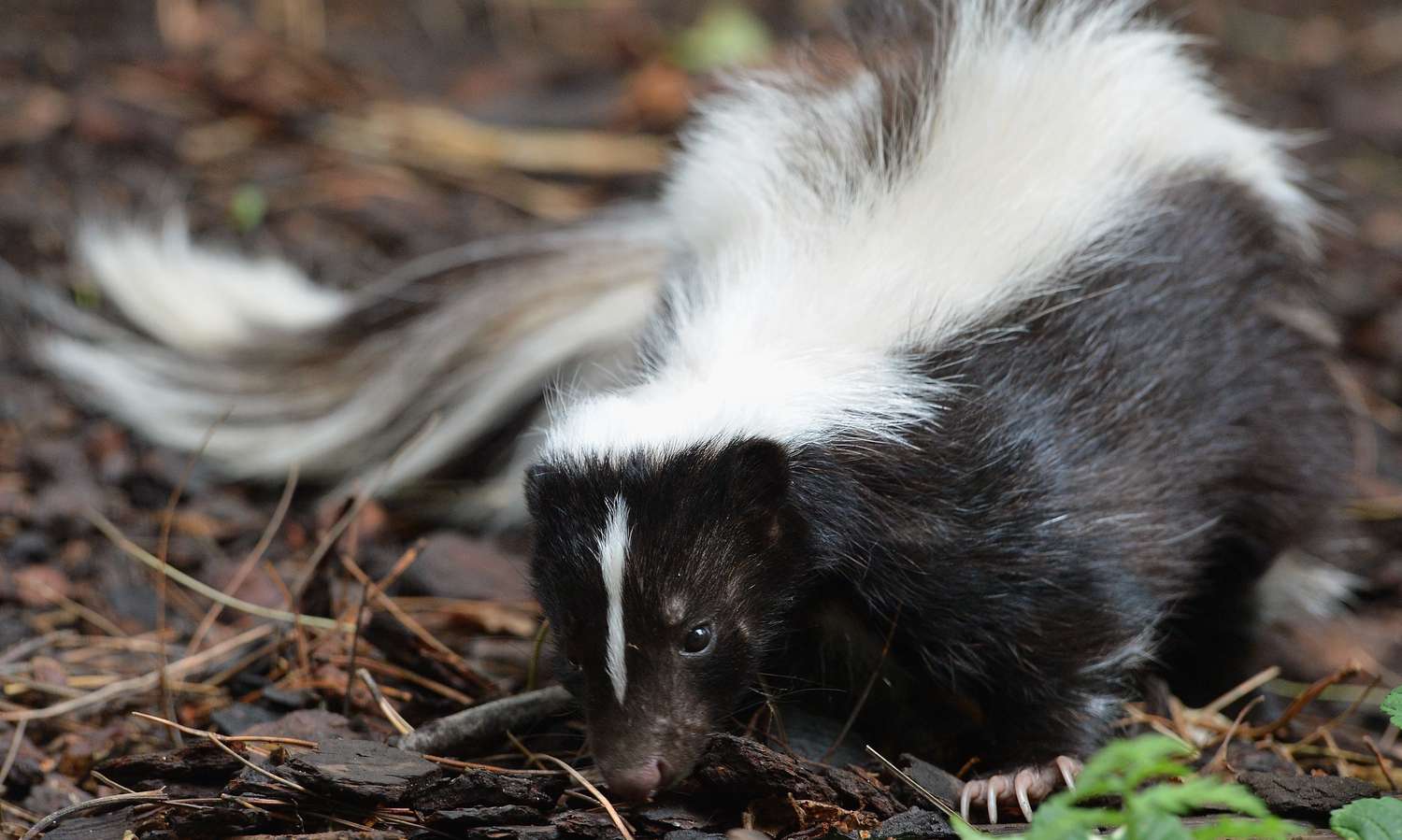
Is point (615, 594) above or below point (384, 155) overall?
below

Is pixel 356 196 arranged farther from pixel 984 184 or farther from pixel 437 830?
pixel 437 830

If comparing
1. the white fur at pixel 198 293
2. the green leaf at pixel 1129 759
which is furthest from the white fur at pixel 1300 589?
the white fur at pixel 198 293

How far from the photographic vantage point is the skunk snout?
116 inches

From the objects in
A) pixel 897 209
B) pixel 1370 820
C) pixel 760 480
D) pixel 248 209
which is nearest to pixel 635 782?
pixel 760 480

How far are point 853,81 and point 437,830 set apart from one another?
2.32 meters

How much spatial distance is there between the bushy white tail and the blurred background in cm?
18

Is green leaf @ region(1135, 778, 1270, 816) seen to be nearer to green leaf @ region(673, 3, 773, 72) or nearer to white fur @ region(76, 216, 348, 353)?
white fur @ region(76, 216, 348, 353)

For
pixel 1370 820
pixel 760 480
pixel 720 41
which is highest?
pixel 720 41

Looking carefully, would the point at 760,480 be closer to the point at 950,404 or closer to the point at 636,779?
the point at 950,404

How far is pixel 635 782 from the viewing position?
Result: 2.95 meters

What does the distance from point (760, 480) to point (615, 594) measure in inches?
15.7

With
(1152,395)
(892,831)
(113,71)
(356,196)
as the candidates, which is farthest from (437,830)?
(113,71)

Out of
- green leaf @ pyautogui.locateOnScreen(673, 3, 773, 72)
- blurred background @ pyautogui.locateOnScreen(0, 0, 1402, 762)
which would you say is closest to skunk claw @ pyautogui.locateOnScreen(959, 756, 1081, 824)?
blurred background @ pyautogui.locateOnScreen(0, 0, 1402, 762)

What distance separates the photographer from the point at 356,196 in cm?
618
